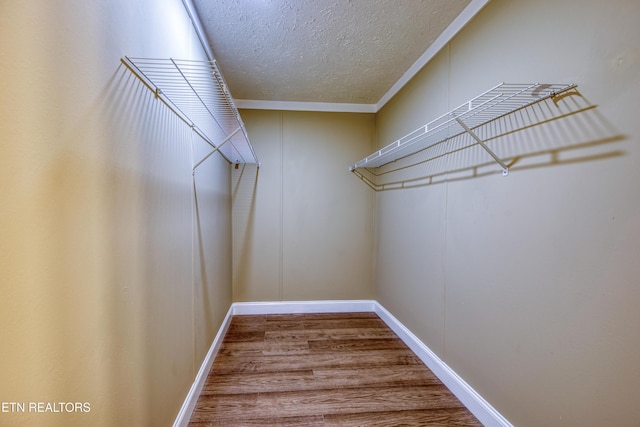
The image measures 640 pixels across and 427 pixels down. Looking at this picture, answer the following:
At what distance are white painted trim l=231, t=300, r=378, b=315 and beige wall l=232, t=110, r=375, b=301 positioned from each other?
7cm

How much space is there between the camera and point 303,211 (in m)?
3.09

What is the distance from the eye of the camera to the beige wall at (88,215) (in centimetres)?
52

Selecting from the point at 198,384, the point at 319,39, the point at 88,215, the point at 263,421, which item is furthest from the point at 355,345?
the point at 319,39

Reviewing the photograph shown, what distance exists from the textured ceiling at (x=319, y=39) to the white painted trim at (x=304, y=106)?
10.1 inches

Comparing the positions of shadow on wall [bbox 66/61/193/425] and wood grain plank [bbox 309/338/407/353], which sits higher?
shadow on wall [bbox 66/61/193/425]

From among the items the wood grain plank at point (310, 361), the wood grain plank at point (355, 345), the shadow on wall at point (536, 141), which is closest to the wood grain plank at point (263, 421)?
the wood grain plank at point (310, 361)

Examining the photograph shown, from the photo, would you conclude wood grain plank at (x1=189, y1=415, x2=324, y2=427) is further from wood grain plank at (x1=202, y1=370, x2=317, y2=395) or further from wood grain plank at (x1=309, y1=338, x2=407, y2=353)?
wood grain plank at (x1=309, y1=338, x2=407, y2=353)

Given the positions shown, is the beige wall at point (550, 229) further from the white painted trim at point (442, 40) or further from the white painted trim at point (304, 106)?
the white painted trim at point (304, 106)

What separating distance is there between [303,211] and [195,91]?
79.8 inches

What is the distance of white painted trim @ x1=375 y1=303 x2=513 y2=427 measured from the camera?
1.44 m

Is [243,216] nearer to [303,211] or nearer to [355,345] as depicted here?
[303,211]

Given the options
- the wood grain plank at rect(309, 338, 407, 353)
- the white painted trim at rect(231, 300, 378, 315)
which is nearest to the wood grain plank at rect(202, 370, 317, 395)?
the wood grain plank at rect(309, 338, 407, 353)

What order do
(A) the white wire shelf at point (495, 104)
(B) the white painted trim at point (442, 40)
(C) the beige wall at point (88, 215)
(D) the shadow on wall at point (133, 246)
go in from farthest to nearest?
(B) the white painted trim at point (442, 40), (A) the white wire shelf at point (495, 104), (D) the shadow on wall at point (133, 246), (C) the beige wall at point (88, 215)

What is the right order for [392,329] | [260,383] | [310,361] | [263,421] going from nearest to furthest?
1. [263,421]
2. [260,383]
3. [310,361]
4. [392,329]
